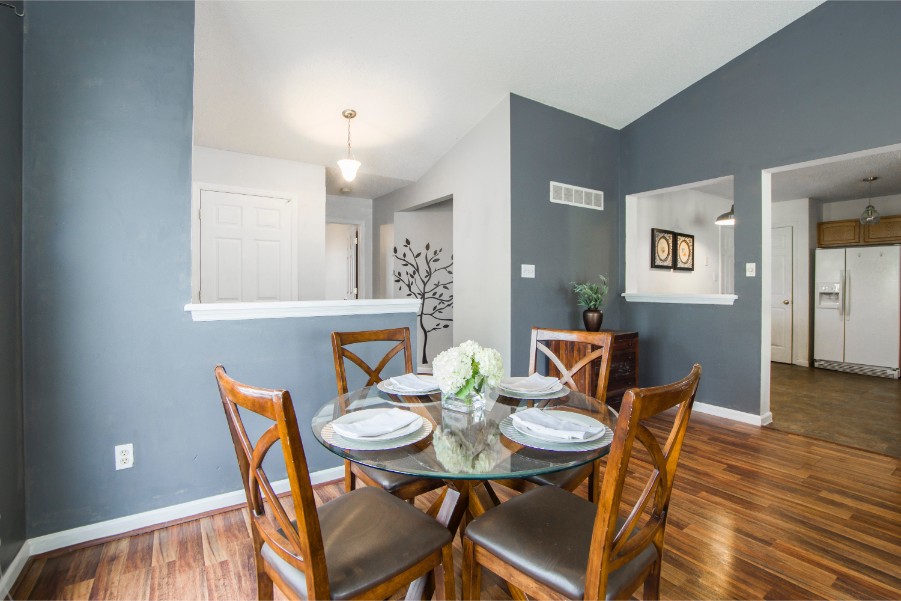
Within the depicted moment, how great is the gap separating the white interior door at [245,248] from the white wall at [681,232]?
11.8ft

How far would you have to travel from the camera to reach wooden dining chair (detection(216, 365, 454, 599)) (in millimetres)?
900

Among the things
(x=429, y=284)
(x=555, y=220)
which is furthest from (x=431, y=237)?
(x=555, y=220)

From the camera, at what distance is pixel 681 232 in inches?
206

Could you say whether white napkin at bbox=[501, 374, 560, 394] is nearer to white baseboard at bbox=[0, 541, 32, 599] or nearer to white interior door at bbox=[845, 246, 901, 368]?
white baseboard at bbox=[0, 541, 32, 599]

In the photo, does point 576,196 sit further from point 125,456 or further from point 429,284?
point 125,456

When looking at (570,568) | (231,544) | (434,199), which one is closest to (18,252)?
(231,544)

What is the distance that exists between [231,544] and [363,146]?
3546 millimetres

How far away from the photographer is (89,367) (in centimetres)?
185

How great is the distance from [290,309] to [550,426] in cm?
154

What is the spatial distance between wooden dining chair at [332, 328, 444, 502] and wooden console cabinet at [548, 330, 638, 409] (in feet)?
6.01

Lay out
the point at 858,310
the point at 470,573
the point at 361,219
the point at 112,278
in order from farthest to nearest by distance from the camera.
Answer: the point at 361,219, the point at 858,310, the point at 112,278, the point at 470,573

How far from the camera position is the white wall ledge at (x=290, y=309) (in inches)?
81.0

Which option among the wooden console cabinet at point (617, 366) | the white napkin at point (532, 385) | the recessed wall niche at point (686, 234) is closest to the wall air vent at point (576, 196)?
the recessed wall niche at point (686, 234)

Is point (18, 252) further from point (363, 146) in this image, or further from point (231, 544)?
point (363, 146)
